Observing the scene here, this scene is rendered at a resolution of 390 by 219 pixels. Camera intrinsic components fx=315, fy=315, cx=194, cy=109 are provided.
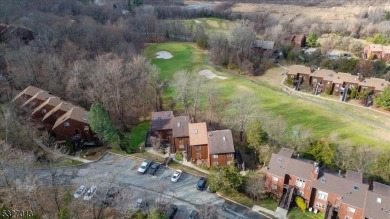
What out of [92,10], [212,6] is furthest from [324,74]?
[212,6]

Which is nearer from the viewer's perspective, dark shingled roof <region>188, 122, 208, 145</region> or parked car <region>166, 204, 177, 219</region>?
parked car <region>166, 204, 177, 219</region>

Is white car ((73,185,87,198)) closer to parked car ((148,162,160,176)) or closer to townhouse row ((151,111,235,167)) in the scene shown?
parked car ((148,162,160,176))

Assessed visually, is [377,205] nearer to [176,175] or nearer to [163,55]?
[176,175]

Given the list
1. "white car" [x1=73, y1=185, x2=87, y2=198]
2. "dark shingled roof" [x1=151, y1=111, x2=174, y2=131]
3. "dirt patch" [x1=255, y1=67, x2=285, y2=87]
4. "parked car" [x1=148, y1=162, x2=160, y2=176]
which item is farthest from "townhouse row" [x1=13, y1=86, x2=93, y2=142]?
"dirt patch" [x1=255, y1=67, x2=285, y2=87]

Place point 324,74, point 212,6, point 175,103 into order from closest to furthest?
1. point 175,103
2. point 324,74
3. point 212,6

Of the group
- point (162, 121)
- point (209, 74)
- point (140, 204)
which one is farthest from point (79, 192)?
point (209, 74)

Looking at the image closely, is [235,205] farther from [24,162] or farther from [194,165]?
[24,162]
